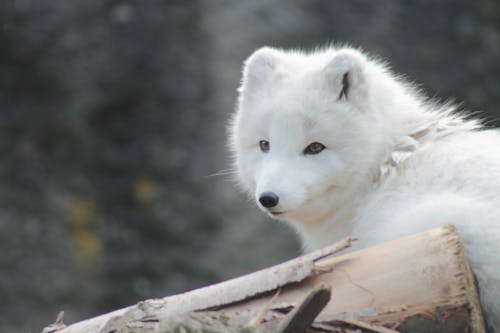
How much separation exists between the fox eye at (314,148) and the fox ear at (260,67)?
0.64m

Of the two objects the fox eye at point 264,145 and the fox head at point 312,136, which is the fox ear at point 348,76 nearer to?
the fox head at point 312,136

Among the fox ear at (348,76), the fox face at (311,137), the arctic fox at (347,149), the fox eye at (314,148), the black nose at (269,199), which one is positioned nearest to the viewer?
the arctic fox at (347,149)

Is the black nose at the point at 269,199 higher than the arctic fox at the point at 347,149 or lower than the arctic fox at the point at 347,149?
lower

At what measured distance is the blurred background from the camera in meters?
9.18

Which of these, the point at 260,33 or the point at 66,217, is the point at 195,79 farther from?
the point at 66,217

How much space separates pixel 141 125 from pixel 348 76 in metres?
4.95

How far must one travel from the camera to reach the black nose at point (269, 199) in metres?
4.32

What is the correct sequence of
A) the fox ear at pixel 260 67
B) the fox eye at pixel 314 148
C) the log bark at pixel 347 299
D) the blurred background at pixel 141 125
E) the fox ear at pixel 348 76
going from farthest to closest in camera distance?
the blurred background at pixel 141 125 < the fox ear at pixel 260 67 < the fox ear at pixel 348 76 < the fox eye at pixel 314 148 < the log bark at pixel 347 299

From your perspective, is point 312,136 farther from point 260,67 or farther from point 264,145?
point 260,67

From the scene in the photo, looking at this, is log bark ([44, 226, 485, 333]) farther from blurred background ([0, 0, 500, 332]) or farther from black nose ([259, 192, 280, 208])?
blurred background ([0, 0, 500, 332])

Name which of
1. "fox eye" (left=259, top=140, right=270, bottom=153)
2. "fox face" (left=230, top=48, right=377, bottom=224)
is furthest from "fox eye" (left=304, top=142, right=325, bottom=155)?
"fox eye" (left=259, top=140, right=270, bottom=153)

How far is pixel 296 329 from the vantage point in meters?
3.04

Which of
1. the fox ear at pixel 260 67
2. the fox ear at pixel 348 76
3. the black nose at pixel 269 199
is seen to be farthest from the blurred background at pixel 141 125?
the black nose at pixel 269 199

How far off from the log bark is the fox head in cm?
94
